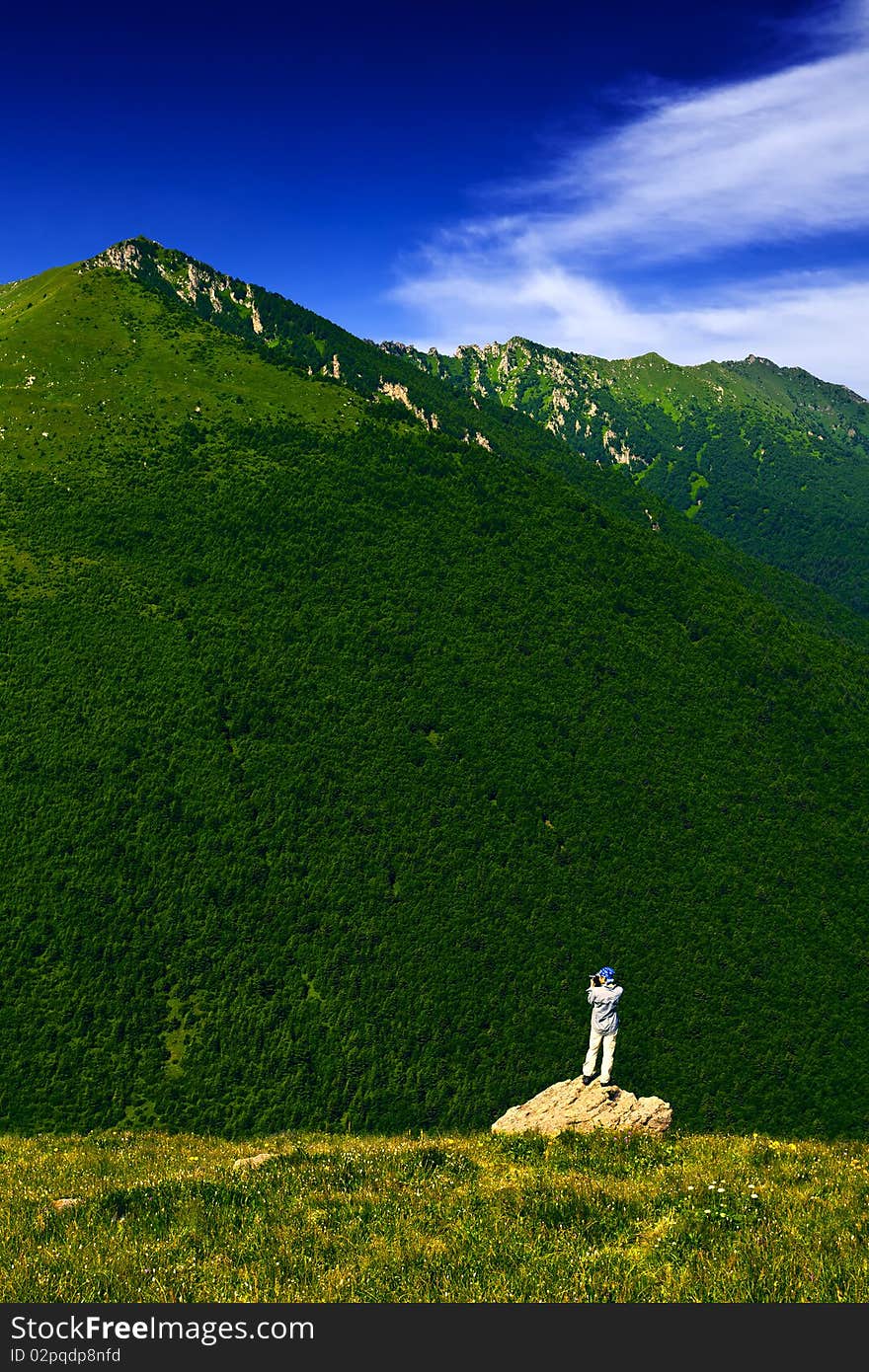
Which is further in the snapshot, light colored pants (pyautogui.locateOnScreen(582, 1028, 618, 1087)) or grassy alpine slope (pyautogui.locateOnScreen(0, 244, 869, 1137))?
grassy alpine slope (pyautogui.locateOnScreen(0, 244, 869, 1137))

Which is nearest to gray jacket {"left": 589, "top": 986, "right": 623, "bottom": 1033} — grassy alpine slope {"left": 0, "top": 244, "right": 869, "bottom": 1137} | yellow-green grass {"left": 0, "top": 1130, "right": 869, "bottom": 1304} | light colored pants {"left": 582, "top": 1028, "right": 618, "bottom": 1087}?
light colored pants {"left": 582, "top": 1028, "right": 618, "bottom": 1087}

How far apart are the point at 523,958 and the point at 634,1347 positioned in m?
69.7

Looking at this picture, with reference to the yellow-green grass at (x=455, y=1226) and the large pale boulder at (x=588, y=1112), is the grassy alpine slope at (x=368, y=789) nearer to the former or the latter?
the large pale boulder at (x=588, y=1112)

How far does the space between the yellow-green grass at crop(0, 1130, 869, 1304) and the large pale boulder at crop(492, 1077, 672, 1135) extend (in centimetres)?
457

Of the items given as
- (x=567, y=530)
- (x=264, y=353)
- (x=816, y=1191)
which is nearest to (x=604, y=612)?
(x=567, y=530)

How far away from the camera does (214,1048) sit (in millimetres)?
59594

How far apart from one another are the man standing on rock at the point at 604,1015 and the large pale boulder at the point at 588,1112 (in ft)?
2.52

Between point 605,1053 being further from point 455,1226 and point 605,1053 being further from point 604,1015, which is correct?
point 455,1226

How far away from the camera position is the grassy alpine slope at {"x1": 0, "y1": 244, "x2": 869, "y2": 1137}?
6206cm

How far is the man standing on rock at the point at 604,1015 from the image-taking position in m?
22.6

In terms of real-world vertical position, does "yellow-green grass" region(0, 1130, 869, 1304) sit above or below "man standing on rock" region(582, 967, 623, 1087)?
above

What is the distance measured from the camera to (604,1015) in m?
23.0

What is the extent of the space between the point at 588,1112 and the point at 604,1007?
326 centimetres

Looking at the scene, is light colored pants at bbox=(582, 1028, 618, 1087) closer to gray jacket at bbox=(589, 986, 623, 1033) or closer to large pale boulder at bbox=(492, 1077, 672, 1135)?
gray jacket at bbox=(589, 986, 623, 1033)
